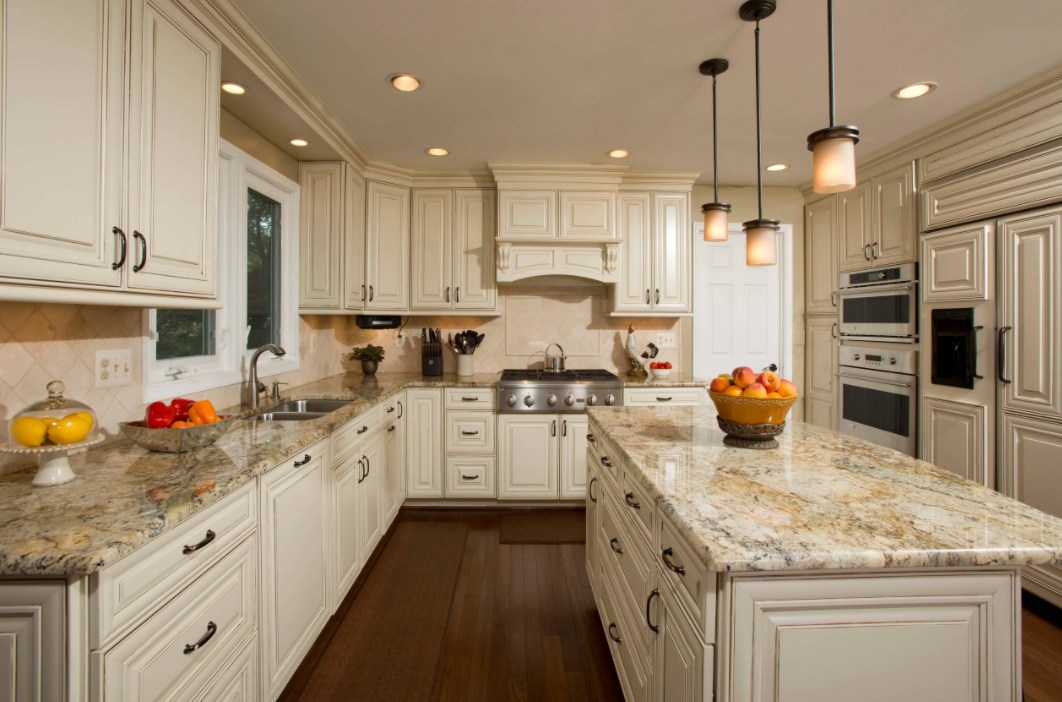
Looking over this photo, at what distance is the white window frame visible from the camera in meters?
2.01

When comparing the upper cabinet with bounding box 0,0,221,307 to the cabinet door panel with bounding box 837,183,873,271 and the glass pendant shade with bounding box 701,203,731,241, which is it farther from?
the cabinet door panel with bounding box 837,183,873,271

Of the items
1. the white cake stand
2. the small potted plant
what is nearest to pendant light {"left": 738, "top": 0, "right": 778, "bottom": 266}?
the white cake stand

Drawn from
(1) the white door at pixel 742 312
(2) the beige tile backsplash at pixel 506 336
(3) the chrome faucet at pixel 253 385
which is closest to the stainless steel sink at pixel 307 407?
(3) the chrome faucet at pixel 253 385

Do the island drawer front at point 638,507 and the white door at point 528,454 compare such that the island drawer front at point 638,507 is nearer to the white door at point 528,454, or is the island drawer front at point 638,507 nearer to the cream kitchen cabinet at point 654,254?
the white door at point 528,454

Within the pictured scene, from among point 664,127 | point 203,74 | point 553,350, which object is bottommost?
point 553,350

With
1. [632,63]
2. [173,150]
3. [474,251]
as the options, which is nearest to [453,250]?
[474,251]

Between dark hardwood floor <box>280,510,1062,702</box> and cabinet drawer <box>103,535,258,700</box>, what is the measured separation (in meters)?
0.64

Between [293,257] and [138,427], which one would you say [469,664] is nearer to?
[138,427]

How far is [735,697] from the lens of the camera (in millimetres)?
934

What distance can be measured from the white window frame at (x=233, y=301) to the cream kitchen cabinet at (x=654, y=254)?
90.1 inches

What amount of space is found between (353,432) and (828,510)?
200 cm

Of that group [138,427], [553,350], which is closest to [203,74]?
[138,427]

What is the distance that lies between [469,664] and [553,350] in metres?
2.51

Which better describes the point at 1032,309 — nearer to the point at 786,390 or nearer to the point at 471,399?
the point at 786,390
